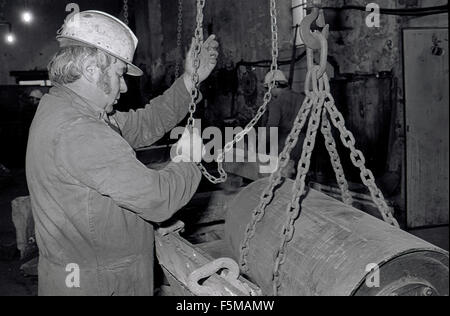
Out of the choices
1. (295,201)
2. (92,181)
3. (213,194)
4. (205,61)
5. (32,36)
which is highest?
(32,36)

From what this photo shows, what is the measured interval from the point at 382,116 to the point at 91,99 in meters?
5.57

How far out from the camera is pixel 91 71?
241 cm

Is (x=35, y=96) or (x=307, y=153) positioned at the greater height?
(x=35, y=96)

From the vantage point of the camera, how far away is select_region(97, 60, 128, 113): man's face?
245cm

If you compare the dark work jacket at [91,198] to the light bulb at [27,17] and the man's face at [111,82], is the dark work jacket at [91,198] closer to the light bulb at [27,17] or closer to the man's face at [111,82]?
the man's face at [111,82]

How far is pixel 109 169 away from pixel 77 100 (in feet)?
1.70

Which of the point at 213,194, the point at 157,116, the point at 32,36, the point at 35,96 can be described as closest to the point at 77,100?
the point at 157,116

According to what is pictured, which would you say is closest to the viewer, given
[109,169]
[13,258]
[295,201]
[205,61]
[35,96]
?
[109,169]

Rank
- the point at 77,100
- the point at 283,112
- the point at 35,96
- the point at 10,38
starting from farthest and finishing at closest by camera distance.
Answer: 1. the point at 10,38
2. the point at 35,96
3. the point at 283,112
4. the point at 77,100

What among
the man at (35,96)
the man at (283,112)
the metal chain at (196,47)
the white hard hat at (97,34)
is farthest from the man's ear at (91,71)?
the man at (35,96)

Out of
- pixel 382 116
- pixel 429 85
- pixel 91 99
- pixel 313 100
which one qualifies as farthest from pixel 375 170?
pixel 91 99

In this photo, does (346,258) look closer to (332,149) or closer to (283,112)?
(332,149)
